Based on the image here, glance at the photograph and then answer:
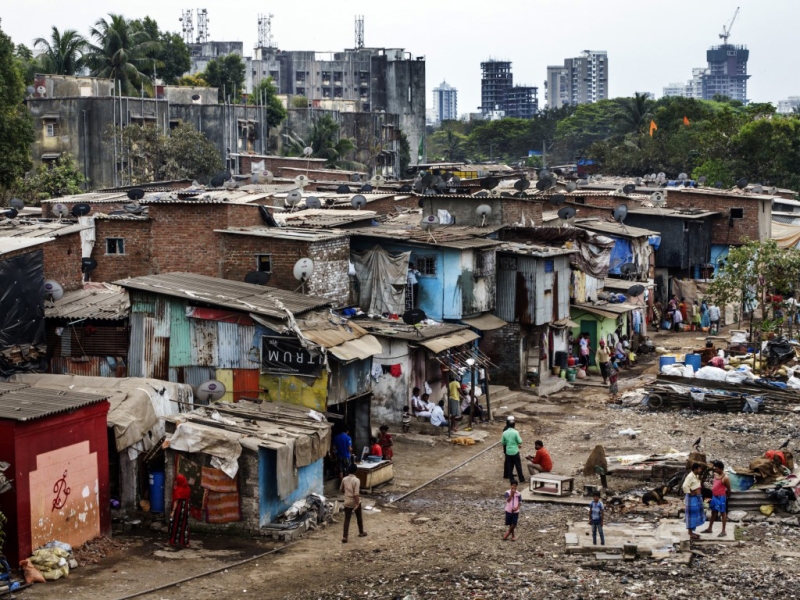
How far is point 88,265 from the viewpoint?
90.1 ft

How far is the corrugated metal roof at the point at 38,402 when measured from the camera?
50.7ft

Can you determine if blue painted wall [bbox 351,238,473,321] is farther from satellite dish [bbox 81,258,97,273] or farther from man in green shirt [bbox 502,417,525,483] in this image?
man in green shirt [bbox 502,417,525,483]

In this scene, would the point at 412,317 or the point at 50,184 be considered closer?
the point at 412,317

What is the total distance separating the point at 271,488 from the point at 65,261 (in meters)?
8.15

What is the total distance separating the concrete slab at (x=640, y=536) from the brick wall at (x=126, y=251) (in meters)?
13.1

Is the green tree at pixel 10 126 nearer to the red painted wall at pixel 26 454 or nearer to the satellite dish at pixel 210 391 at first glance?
the satellite dish at pixel 210 391

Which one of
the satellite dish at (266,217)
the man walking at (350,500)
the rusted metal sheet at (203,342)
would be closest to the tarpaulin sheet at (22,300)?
the rusted metal sheet at (203,342)

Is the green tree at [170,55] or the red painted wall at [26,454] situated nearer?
the red painted wall at [26,454]

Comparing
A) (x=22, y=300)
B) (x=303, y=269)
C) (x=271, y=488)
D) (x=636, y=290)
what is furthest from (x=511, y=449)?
(x=636, y=290)

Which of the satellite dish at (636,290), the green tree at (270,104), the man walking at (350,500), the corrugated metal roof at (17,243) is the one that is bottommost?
the man walking at (350,500)

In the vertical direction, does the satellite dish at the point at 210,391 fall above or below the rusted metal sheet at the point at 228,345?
below

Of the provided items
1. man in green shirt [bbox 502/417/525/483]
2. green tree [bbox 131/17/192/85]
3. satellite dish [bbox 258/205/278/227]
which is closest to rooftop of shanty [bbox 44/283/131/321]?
satellite dish [bbox 258/205/278/227]

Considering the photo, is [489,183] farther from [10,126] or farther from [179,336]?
[179,336]

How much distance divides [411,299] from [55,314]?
9.53m
